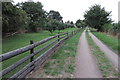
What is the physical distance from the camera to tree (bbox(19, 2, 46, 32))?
3444 cm

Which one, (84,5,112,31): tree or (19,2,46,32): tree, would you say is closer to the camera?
(84,5,112,31): tree

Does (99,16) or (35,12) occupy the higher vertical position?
(35,12)

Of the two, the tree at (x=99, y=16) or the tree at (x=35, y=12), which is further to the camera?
the tree at (x=35, y=12)

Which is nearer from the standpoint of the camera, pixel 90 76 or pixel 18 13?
pixel 90 76

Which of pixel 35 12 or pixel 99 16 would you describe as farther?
pixel 35 12

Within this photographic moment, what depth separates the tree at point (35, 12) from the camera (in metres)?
34.4

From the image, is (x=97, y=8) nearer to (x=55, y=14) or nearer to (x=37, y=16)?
(x=37, y=16)

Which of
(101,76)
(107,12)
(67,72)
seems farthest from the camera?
(107,12)

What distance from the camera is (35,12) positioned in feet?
115

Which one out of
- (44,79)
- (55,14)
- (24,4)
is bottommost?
(44,79)

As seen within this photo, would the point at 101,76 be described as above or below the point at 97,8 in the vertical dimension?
below

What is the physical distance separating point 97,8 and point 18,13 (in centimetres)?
2388

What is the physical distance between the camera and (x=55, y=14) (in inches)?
3907

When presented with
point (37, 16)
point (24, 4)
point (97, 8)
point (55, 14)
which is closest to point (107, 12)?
point (97, 8)
